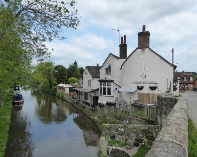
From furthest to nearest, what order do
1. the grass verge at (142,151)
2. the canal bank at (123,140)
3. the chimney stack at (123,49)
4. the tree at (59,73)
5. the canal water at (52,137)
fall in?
the tree at (59,73) → the chimney stack at (123,49) → the canal water at (52,137) → the canal bank at (123,140) → the grass verge at (142,151)

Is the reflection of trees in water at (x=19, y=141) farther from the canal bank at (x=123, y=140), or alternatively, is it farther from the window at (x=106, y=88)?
the window at (x=106, y=88)

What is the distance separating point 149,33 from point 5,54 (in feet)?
52.5

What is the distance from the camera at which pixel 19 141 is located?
16.7 m

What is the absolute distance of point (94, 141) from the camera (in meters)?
16.9

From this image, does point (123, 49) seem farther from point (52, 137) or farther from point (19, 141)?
point (19, 141)

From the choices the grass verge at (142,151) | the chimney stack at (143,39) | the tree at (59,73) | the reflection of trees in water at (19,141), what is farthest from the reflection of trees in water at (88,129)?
the tree at (59,73)

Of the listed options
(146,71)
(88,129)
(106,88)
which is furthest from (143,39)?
(88,129)

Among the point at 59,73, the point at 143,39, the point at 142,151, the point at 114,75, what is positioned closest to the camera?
the point at 142,151

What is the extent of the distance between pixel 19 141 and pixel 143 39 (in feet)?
57.5

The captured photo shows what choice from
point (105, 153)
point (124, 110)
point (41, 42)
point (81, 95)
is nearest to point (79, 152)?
point (105, 153)

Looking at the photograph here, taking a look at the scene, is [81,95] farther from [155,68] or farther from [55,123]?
[155,68]

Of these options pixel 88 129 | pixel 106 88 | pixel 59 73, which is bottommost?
pixel 88 129

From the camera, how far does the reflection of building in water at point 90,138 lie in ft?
53.8

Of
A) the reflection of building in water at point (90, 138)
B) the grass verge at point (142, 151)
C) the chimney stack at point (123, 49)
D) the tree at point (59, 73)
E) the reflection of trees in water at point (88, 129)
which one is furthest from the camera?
the tree at point (59, 73)
